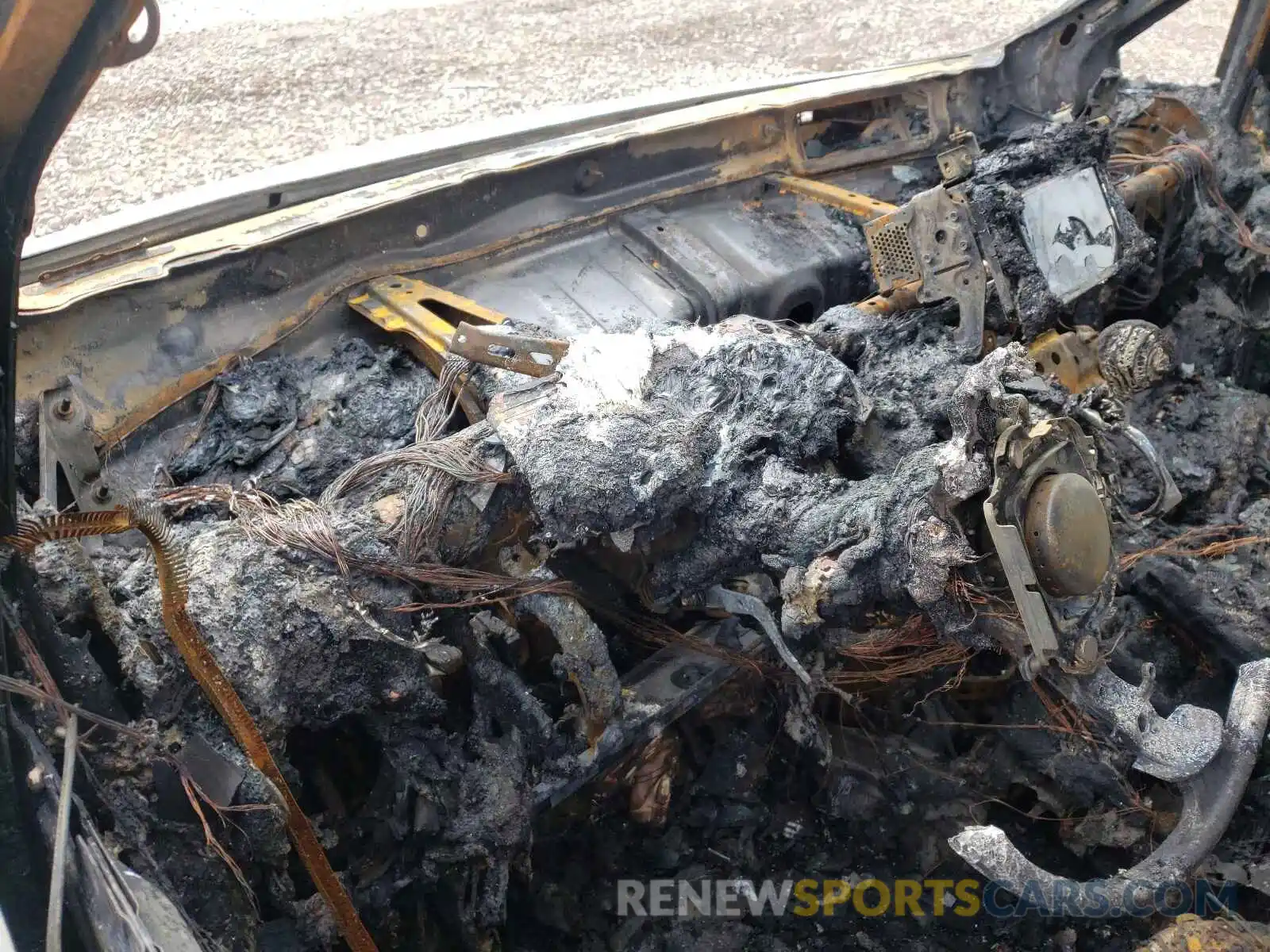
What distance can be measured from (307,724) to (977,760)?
179cm

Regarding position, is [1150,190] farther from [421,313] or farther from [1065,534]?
[421,313]

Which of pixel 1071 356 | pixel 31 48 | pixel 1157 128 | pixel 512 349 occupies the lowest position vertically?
pixel 1071 356

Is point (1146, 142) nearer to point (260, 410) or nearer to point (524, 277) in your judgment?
point (524, 277)

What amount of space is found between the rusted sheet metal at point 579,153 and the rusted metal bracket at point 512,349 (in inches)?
34.3

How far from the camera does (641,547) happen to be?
7.60 feet

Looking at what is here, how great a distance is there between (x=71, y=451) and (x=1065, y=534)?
85.8 inches

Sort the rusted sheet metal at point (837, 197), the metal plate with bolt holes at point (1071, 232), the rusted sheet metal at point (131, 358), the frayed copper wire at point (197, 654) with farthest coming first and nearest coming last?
1. the rusted sheet metal at point (837, 197)
2. the metal plate with bolt holes at point (1071, 232)
3. the rusted sheet metal at point (131, 358)
4. the frayed copper wire at point (197, 654)

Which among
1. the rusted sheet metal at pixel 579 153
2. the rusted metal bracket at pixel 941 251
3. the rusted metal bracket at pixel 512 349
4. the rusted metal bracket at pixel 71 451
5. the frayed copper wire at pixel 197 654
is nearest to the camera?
the frayed copper wire at pixel 197 654

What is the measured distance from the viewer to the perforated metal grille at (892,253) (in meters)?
3.01

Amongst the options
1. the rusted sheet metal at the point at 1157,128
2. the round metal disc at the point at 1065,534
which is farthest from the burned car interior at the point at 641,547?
the rusted sheet metal at the point at 1157,128

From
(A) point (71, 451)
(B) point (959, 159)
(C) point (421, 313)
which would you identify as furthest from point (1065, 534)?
(A) point (71, 451)

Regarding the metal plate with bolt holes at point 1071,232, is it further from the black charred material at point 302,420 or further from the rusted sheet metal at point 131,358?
the rusted sheet metal at point 131,358

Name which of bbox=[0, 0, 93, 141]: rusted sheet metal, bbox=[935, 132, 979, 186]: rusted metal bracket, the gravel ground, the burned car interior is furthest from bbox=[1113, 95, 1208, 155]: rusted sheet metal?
bbox=[0, 0, 93, 141]: rusted sheet metal

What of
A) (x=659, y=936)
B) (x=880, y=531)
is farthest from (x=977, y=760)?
(x=880, y=531)
